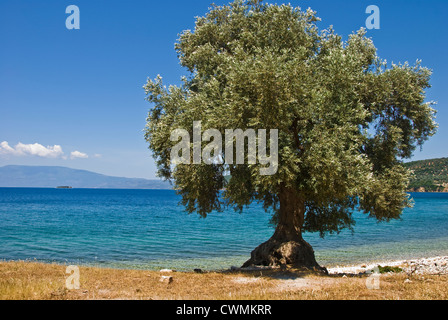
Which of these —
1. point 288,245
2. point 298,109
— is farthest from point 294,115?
point 288,245

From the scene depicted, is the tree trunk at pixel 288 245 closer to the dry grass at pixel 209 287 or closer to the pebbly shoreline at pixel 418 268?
the dry grass at pixel 209 287

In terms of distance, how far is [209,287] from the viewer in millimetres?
15516

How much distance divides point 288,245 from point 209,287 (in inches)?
331

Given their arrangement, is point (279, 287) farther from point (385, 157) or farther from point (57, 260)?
point (57, 260)

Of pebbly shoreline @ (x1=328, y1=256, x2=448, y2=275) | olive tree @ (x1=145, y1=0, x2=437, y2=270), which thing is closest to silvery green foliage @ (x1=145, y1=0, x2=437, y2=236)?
olive tree @ (x1=145, y1=0, x2=437, y2=270)

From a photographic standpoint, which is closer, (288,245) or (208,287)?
(208,287)

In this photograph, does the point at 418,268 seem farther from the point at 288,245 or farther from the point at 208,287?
the point at 208,287

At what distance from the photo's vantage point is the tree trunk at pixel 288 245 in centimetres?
2222

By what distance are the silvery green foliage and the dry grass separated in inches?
177

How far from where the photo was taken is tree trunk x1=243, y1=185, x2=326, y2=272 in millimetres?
22219

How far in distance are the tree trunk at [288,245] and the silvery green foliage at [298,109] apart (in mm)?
2019

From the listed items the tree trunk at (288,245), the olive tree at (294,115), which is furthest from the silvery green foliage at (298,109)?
the tree trunk at (288,245)

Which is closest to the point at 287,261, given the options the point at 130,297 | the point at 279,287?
the point at 279,287
